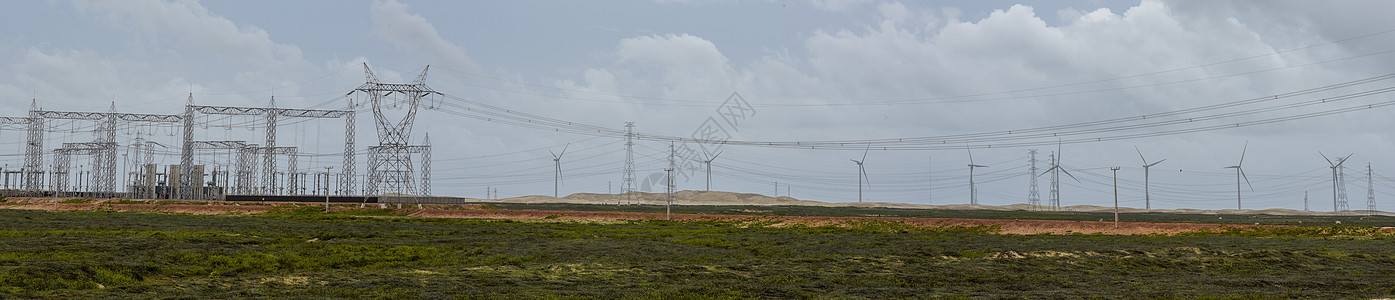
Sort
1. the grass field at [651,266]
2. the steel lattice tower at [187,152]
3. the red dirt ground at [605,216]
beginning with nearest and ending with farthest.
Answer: the grass field at [651,266] < the red dirt ground at [605,216] < the steel lattice tower at [187,152]

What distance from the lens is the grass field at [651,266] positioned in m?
35.5

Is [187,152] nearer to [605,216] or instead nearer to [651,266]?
[605,216]

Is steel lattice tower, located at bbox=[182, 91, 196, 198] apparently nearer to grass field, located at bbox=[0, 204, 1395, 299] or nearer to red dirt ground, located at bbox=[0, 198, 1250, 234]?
red dirt ground, located at bbox=[0, 198, 1250, 234]

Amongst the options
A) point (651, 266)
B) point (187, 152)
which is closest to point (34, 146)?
point (187, 152)

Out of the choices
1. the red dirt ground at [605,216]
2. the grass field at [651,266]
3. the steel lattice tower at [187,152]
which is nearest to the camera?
the grass field at [651,266]

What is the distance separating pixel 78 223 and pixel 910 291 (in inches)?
2790

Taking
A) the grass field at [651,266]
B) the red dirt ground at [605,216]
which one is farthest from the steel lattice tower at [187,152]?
the grass field at [651,266]

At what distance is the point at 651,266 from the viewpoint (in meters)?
45.6

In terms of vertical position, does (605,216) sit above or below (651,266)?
above

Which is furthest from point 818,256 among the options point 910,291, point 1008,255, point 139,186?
point 139,186

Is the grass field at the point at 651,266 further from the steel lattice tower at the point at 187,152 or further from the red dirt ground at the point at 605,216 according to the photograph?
the steel lattice tower at the point at 187,152

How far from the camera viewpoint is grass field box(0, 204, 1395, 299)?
35500 millimetres

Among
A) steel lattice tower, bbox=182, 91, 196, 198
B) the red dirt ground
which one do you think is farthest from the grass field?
steel lattice tower, bbox=182, 91, 196, 198

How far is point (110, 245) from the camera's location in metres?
51.4
